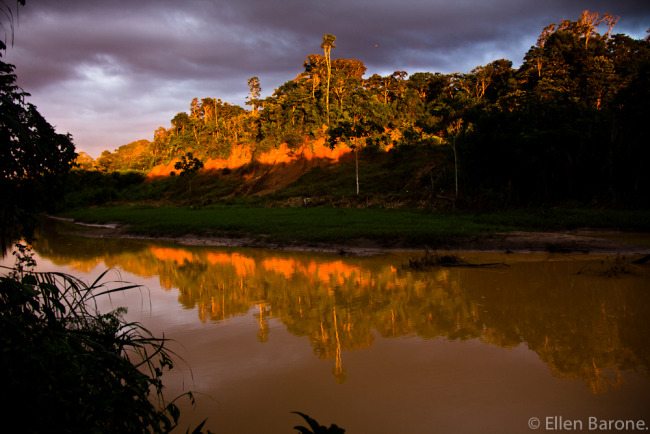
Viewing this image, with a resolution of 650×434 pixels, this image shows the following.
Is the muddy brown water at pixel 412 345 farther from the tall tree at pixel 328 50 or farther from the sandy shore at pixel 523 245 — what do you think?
the tall tree at pixel 328 50

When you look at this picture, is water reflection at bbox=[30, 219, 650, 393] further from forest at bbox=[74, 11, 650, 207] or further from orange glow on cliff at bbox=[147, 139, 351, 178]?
orange glow on cliff at bbox=[147, 139, 351, 178]

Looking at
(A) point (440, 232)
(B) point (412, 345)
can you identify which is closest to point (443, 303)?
(B) point (412, 345)

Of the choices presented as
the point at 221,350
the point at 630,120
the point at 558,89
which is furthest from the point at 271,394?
the point at 558,89

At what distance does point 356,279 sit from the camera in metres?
11.8

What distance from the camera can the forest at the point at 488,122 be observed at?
24375 mm

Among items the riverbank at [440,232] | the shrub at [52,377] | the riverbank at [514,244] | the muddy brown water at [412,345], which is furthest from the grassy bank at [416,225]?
the shrub at [52,377]

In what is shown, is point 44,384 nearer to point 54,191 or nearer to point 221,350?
point 221,350

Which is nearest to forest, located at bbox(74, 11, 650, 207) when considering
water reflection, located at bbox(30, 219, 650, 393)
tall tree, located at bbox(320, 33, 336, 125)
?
tall tree, located at bbox(320, 33, 336, 125)

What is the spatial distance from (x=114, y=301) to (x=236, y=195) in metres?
37.9

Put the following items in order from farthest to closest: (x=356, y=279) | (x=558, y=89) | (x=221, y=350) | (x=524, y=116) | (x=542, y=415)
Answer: (x=558, y=89) → (x=524, y=116) → (x=356, y=279) → (x=221, y=350) → (x=542, y=415)

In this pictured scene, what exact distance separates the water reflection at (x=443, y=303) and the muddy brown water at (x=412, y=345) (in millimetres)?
37

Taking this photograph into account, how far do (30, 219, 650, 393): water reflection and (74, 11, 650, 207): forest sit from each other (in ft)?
42.3

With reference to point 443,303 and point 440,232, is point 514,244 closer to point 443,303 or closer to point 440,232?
point 440,232

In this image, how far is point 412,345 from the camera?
6.79 metres
